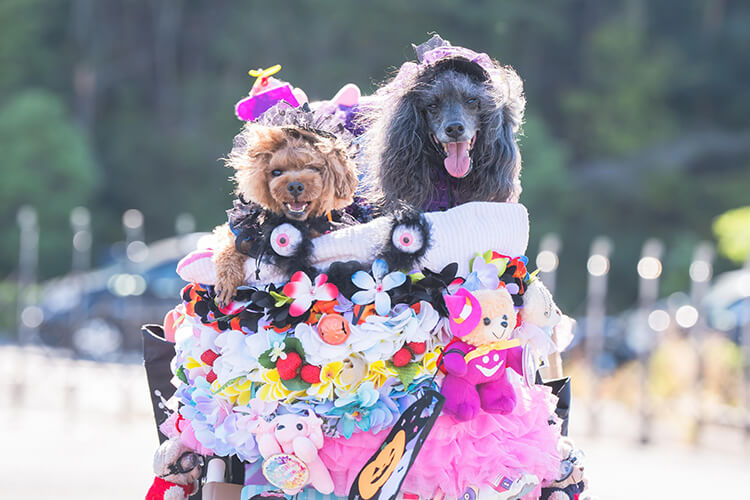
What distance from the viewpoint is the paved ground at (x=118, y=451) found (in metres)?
7.93

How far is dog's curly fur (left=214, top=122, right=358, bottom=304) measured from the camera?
3246 mm

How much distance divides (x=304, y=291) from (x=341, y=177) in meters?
0.38

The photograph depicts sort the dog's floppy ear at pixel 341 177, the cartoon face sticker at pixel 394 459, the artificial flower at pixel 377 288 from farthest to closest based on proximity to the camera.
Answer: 1. the dog's floppy ear at pixel 341 177
2. the artificial flower at pixel 377 288
3. the cartoon face sticker at pixel 394 459

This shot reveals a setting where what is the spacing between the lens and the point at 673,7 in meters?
31.4

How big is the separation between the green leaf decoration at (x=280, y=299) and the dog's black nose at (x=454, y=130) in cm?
86

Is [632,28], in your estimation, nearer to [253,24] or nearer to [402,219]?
[253,24]

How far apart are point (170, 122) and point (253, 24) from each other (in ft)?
12.4

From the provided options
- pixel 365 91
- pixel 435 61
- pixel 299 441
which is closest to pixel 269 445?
pixel 299 441

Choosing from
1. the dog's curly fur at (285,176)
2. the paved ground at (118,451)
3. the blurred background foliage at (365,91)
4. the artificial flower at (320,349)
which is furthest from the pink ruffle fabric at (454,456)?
the blurred background foliage at (365,91)

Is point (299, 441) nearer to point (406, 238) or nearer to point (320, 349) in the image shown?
point (320, 349)

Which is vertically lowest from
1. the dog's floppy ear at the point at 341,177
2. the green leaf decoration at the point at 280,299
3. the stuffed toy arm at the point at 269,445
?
the stuffed toy arm at the point at 269,445

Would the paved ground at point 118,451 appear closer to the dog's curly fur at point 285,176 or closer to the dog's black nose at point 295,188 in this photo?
the dog's curly fur at point 285,176

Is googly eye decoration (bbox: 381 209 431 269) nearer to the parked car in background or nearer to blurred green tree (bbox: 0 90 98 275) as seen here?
the parked car in background

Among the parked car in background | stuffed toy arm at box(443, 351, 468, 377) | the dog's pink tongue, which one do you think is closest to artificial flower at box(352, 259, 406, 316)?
stuffed toy arm at box(443, 351, 468, 377)
